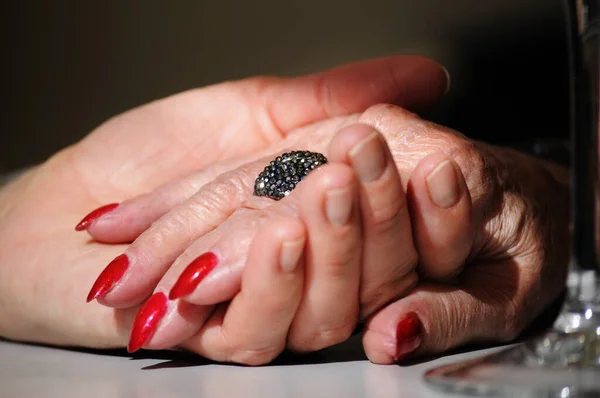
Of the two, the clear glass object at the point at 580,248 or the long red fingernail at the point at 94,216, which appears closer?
the clear glass object at the point at 580,248

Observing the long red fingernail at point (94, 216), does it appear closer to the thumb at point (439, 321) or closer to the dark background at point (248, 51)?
the thumb at point (439, 321)

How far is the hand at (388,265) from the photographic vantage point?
410 mm

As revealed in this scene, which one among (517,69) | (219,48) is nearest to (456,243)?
(517,69)

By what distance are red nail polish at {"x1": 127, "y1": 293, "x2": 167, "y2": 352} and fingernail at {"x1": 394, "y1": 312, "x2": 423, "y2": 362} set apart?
0.13 m

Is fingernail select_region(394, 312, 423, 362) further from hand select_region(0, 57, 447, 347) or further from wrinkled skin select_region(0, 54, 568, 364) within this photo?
hand select_region(0, 57, 447, 347)

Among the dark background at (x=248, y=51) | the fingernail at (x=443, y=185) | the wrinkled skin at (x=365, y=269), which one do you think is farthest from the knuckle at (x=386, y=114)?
the dark background at (x=248, y=51)

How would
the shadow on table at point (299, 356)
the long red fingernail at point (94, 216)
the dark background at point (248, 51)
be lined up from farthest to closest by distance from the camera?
the dark background at point (248, 51) < the long red fingernail at point (94, 216) < the shadow on table at point (299, 356)

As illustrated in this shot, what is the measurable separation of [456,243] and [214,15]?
935 mm

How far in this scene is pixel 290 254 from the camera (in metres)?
0.40

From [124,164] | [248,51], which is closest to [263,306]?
[124,164]

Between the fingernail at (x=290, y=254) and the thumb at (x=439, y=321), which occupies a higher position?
the fingernail at (x=290, y=254)

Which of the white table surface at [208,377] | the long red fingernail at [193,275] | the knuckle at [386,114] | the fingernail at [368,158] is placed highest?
the fingernail at [368,158]

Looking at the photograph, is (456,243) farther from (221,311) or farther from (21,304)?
(21,304)

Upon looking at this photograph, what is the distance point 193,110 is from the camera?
728 millimetres
